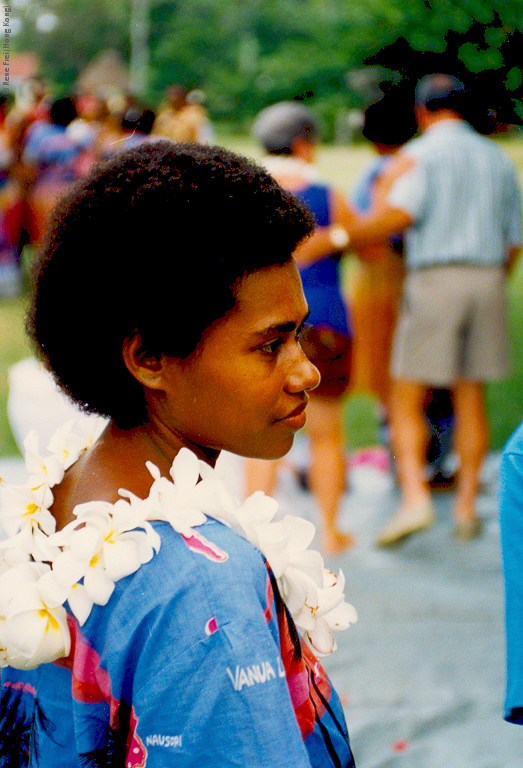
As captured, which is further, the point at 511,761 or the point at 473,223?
the point at 473,223

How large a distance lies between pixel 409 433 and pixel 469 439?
29 cm

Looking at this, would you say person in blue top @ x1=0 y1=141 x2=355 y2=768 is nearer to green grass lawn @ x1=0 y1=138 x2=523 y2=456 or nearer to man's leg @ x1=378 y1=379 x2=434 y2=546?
man's leg @ x1=378 y1=379 x2=434 y2=546

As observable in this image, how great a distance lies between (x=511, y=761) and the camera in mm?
2543


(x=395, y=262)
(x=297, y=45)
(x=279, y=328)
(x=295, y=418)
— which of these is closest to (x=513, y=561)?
(x=295, y=418)

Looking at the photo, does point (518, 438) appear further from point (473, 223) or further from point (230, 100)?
point (230, 100)

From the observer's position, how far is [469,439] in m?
4.17

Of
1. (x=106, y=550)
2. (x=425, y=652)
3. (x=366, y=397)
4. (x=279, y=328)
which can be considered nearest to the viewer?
(x=106, y=550)

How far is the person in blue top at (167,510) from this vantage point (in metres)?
0.89

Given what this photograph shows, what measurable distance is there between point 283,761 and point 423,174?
3.42m

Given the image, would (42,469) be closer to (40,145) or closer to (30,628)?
(30,628)

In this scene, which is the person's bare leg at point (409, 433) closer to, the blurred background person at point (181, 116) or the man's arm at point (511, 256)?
the man's arm at point (511, 256)

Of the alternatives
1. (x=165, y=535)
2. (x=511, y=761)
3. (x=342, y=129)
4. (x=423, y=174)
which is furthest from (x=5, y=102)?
(x=165, y=535)

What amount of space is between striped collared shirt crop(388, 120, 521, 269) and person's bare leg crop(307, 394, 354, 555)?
2.82 feet

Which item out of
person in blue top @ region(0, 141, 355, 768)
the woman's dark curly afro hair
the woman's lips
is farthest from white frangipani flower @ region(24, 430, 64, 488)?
the woman's lips
